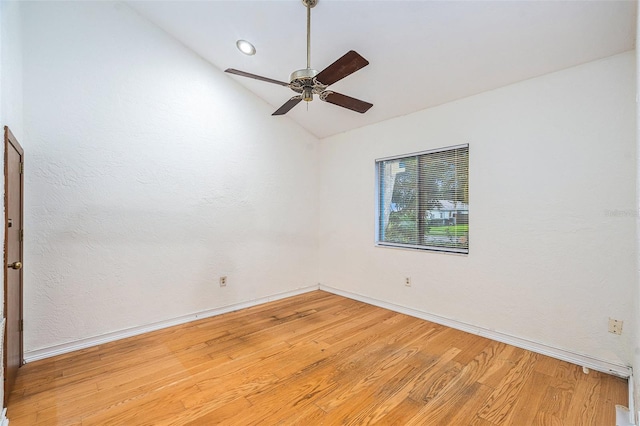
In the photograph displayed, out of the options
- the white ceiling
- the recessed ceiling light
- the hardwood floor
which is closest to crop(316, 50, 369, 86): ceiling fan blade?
the white ceiling

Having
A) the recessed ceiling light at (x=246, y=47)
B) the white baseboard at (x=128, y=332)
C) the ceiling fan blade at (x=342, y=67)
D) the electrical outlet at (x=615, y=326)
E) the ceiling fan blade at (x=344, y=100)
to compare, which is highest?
the recessed ceiling light at (x=246, y=47)

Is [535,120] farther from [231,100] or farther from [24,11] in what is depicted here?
[24,11]

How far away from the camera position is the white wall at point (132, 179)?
2.46 m

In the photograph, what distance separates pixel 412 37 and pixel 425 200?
68.2 inches

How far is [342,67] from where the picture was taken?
1.90 m

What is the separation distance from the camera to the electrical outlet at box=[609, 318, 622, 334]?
2170 mm

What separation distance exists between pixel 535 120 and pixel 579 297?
1544 mm

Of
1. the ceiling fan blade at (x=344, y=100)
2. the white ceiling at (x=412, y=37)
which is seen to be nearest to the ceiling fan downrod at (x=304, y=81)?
the ceiling fan blade at (x=344, y=100)

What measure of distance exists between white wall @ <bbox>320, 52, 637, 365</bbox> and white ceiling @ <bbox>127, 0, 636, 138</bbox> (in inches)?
8.3

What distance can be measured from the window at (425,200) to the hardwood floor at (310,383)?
1.04 m

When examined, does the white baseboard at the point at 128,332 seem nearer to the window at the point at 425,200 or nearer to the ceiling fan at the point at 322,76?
the window at the point at 425,200

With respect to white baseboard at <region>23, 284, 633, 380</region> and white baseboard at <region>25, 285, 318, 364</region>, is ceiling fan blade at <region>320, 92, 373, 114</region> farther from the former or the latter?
white baseboard at <region>25, 285, 318, 364</region>

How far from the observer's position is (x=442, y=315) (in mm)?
3182

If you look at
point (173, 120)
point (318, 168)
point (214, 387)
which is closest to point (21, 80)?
point (173, 120)
